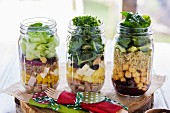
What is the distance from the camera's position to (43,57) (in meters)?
1.06

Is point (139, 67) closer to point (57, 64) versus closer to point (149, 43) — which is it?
point (149, 43)

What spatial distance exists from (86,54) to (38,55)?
140 millimetres

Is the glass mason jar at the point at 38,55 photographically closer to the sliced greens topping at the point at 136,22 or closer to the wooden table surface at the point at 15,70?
the wooden table surface at the point at 15,70

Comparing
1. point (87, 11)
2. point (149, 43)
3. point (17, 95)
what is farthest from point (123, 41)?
point (87, 11)

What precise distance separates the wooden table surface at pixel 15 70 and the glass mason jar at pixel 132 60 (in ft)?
0.43

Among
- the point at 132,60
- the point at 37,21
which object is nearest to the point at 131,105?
the point at 132,60

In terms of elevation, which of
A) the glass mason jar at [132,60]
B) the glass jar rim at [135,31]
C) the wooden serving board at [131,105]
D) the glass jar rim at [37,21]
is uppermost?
the glass jar rim at [37,21]

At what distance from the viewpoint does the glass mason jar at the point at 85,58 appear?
A: 3.42 feet

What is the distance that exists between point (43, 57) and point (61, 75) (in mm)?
206

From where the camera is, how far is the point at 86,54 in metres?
1.04

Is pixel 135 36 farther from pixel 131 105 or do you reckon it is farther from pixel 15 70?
pixel 15 70

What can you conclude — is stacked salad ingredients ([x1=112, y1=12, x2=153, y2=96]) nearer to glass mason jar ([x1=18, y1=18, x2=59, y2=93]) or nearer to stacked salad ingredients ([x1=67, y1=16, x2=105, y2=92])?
stacked salad ingredients ([x1=67, y1=16, x2=105, y2=92])

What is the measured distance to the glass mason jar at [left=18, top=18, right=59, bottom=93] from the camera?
1.05m

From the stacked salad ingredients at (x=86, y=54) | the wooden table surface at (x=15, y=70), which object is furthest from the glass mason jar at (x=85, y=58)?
the wooden table surface at (x=15, y=70)
